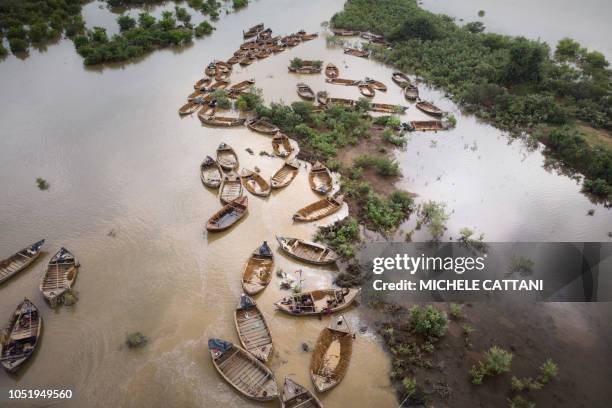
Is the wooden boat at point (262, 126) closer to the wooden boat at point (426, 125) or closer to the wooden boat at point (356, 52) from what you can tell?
the wooden boat at point (426, 125)

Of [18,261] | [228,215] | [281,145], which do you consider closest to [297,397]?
[228,215]

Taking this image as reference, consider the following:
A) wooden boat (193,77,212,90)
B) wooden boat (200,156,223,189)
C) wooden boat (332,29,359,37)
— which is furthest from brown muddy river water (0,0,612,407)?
wooden boat (332,29,359,37)

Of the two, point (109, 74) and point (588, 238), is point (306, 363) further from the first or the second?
point (109, 74)

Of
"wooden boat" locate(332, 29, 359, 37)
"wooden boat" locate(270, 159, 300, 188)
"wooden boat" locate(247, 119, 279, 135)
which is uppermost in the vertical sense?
"wooden boat" locate(332, 29, 359, 37)

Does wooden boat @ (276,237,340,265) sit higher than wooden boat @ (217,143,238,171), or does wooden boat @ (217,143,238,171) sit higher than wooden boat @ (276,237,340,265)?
wooden boat @ (217,143,238,171)

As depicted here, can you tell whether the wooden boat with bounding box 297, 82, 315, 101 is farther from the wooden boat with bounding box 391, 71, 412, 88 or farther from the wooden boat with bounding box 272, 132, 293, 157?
the wooden boat with bounding box 391, 71, 412, 88

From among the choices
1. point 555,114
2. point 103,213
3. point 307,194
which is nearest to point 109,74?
point 103,213
